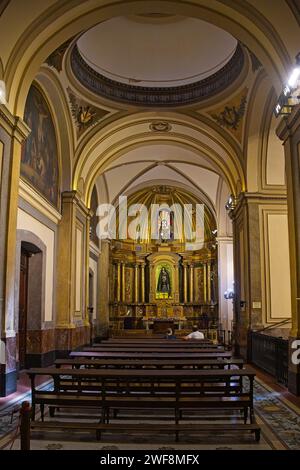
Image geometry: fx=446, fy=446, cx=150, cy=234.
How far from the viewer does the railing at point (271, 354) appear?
27.9 feet

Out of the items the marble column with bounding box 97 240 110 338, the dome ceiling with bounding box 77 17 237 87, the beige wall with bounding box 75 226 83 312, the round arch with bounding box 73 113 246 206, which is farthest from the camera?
the marble column with bounding box 97 240 110 338

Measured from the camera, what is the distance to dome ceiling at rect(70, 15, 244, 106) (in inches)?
441

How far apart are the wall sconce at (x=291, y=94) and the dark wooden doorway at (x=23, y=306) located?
22.1ft

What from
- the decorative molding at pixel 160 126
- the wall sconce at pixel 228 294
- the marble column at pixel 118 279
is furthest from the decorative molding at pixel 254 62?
the marble column at pixel 118 279

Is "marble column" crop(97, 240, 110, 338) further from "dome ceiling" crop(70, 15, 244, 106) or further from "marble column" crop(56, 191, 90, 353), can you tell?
"dome ceiling" crop(70, 15, 244, 106)

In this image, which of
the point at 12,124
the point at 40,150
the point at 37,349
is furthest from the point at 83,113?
the point at 37,349

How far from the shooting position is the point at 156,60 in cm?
1250

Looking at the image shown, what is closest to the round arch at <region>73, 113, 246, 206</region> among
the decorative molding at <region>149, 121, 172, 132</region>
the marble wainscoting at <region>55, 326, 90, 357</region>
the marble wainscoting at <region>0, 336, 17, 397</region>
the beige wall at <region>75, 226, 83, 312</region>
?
the decorative molding at <region>149, 121, 172, 132</region>

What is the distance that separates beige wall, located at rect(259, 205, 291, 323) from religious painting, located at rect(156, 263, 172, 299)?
459 inches

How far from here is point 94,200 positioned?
63.4 feet

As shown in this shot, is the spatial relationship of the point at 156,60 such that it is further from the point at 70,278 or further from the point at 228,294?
the point at 228,294

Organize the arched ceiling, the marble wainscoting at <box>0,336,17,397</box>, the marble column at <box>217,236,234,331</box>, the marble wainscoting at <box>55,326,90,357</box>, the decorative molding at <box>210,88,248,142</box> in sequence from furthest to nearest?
the marble column at <box>217,236,234,331</box>, the arched ceiling, the decorative molding at <box>210,88,248,142</box>, the marble wainscoting at <box>55,326,90,357</box>, the marble wainscoting at <box>0,336,17,397</box>

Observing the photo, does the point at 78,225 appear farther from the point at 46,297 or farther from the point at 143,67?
the point at 143,67

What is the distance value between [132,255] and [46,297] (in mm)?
12681
